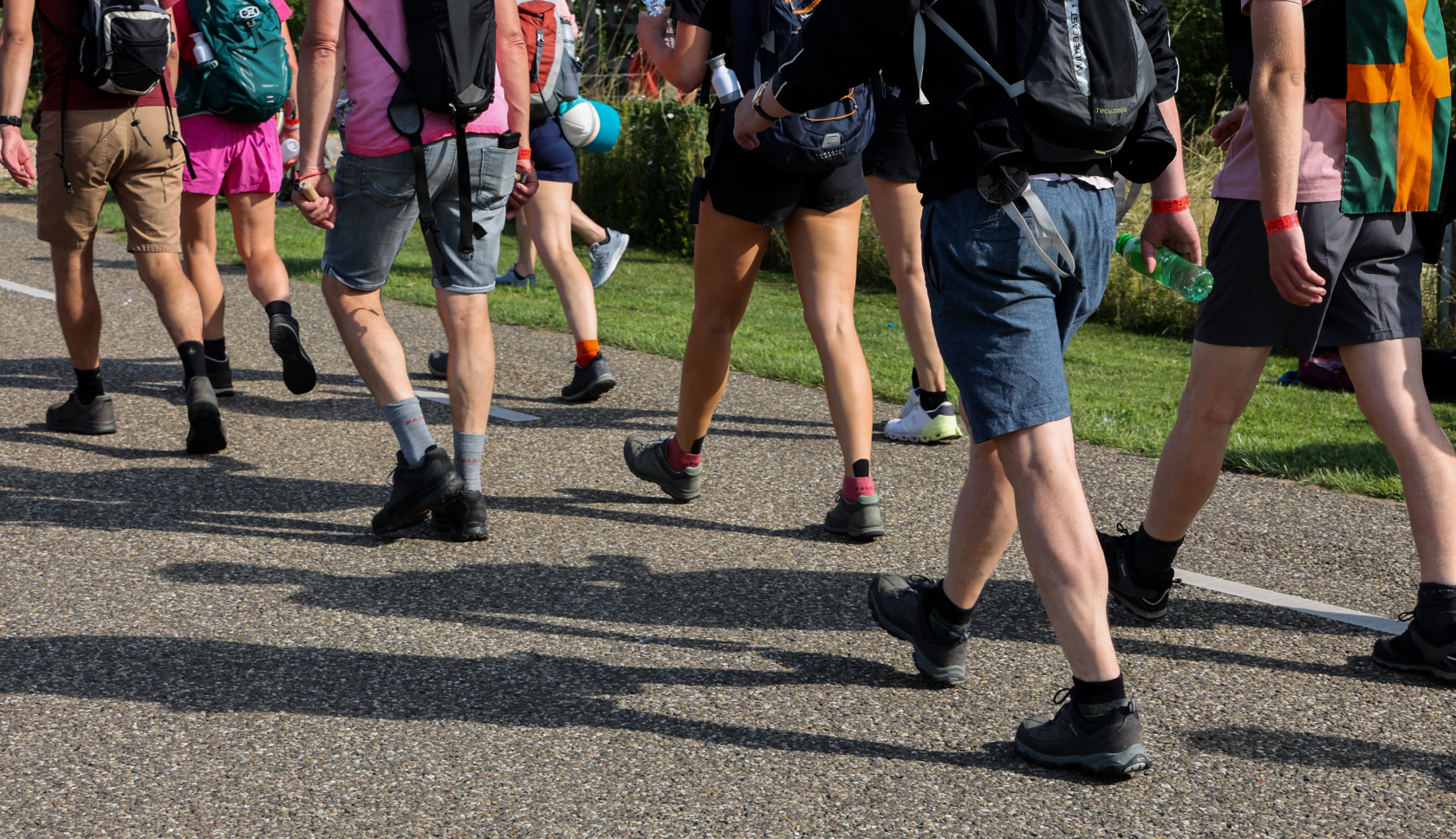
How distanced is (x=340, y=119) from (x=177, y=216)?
5.55 ft

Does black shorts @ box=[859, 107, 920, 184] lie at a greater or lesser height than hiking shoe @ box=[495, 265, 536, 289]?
greater

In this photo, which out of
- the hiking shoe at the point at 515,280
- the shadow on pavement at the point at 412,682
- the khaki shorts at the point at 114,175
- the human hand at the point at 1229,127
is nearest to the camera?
the shadow on pavement at the point at 412,682

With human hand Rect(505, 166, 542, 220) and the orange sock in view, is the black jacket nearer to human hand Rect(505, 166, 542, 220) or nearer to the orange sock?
human hand Rect(505, 166, 542, 220)

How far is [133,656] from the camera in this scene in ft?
11.2

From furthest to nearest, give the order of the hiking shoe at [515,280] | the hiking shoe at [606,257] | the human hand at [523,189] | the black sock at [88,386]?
the hiking shoe at [515,280]
the hiking shoe at [606,257]
the black sock at [88,386]
the human hand at [523,189]

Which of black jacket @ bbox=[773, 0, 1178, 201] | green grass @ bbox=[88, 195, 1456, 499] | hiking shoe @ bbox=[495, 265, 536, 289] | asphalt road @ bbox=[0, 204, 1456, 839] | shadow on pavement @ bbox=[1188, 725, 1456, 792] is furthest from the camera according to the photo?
hiking shoe @ bbox=[495, 265, 536, 289]

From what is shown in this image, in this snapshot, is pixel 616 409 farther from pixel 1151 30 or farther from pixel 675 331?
pixel 1151 30

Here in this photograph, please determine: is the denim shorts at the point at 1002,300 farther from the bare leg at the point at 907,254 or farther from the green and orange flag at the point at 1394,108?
the bare leg at the point at 907,254

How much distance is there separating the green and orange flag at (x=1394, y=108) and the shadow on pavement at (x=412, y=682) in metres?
1.66

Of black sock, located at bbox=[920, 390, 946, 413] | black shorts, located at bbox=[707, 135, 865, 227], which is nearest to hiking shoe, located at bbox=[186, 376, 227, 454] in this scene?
black shorts, located at bbox=[707, 135, 865, 227]

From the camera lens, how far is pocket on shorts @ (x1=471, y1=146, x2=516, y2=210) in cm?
432

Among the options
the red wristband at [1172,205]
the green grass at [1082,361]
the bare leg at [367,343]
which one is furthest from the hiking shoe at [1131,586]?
the bare leg at [367,343]

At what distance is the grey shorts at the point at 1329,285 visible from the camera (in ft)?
11.0

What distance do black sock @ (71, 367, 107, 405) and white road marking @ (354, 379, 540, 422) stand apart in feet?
4.52
